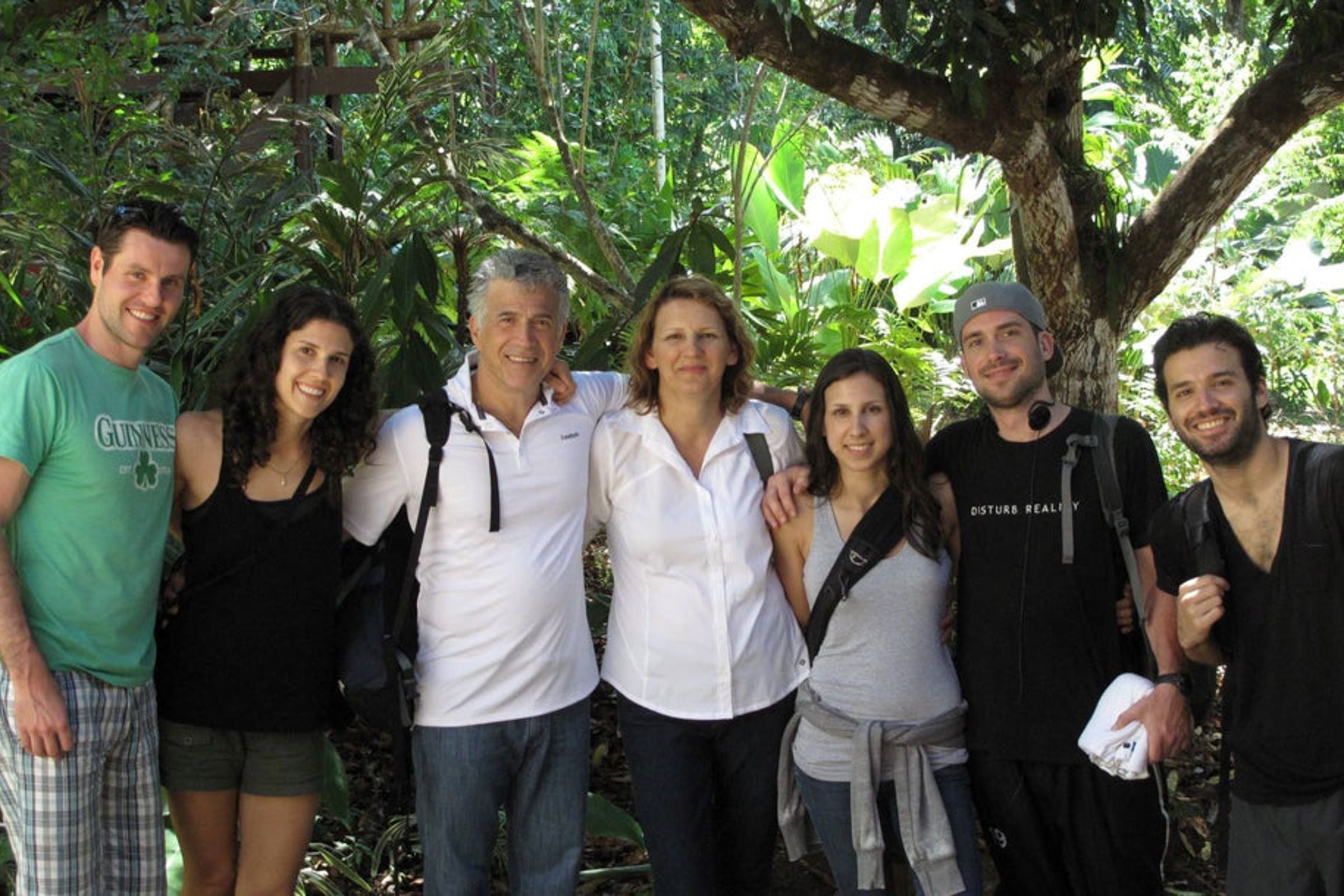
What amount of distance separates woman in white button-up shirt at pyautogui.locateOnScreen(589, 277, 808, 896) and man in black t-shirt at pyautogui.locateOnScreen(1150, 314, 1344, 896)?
0.97m

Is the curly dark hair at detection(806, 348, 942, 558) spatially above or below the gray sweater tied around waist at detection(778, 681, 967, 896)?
above

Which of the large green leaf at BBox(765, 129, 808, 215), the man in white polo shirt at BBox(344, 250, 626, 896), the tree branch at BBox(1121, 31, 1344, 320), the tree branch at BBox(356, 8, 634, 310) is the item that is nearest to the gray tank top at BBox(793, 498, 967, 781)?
the man in white polo shirt at BBox(344, 250, 626, 896)

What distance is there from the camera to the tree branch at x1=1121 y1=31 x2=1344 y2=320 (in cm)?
445

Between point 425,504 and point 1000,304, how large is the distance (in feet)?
4.77

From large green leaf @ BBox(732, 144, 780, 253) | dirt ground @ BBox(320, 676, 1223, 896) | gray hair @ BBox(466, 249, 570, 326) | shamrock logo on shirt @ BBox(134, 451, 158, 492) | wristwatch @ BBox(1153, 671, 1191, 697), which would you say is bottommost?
dirt ground @ BBox(320, 676, 1223, 896)

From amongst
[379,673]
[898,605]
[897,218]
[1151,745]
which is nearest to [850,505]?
[898,605]

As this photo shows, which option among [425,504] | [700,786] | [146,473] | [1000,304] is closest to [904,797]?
[700,786]

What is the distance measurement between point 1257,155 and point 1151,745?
261 centimetres

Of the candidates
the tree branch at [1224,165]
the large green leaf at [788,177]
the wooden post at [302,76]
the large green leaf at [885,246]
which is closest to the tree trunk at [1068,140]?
the tree branch at [1224,165]

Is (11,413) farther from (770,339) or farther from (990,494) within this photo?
(770,339)

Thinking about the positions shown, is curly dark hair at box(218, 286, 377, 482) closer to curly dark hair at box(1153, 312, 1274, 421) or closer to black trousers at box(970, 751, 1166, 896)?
black trousers at box(970, 751, 1166, 896)

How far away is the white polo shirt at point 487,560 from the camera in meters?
3.11

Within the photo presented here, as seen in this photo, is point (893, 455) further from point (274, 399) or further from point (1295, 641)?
point (274, 399)

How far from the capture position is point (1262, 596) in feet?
8.85
